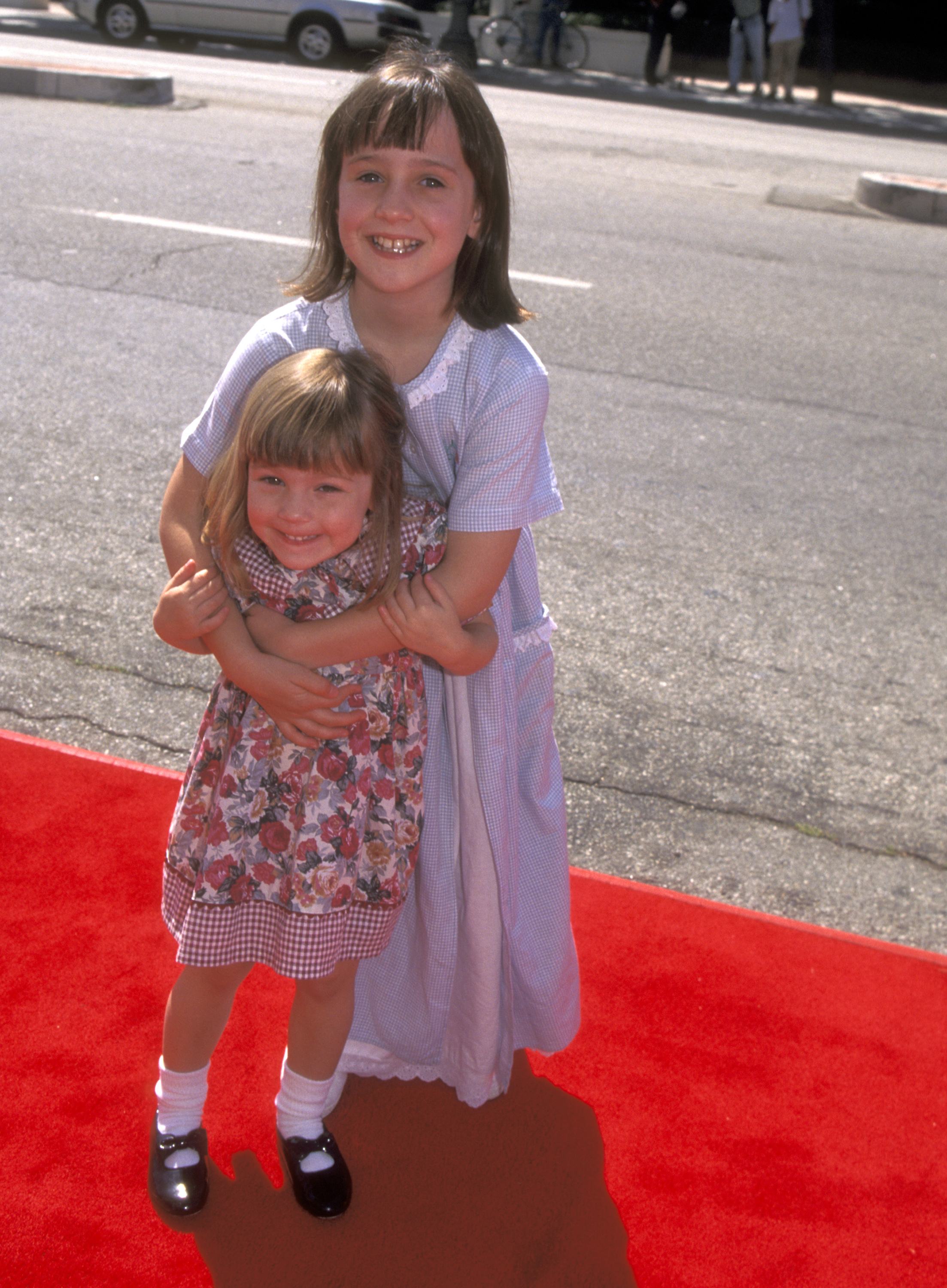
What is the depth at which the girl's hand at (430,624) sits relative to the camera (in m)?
1.83

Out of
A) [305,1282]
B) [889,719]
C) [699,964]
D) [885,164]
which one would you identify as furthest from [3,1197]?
[885,164]

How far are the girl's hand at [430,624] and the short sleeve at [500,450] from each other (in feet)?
0.36

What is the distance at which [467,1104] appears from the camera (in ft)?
7.82

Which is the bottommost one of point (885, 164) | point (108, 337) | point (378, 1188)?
point (378, 1188)

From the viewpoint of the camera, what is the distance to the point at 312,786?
1.92 metres

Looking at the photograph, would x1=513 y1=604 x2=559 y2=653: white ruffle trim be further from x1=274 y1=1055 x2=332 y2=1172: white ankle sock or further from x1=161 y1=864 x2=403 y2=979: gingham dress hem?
x1=274 y1=1055 x2=332 y2=1172: white ankle sock

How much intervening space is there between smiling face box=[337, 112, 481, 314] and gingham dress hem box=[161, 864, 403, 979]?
97 cm

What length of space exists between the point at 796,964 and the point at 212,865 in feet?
4.72

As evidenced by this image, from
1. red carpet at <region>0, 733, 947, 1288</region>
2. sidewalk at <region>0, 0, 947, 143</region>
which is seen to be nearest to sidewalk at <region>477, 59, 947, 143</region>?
sidewalk at <region>0, 0, 947, 143</region>

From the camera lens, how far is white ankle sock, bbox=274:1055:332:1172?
7.11 ft

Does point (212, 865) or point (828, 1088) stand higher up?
point (212, 865)

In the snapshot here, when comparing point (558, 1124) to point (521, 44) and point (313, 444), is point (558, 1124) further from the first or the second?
point (521, 44)

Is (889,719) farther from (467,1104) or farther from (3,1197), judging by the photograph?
(3,1197)

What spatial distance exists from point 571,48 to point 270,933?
784 inches
